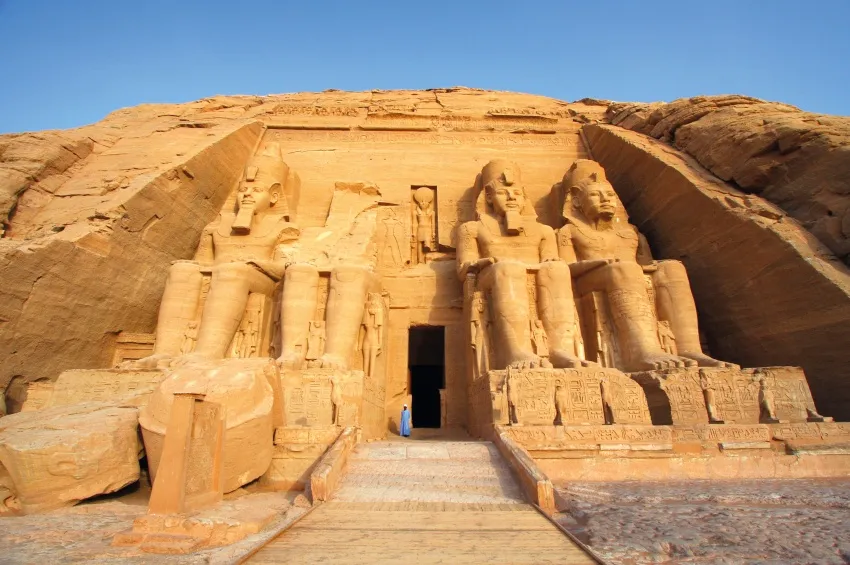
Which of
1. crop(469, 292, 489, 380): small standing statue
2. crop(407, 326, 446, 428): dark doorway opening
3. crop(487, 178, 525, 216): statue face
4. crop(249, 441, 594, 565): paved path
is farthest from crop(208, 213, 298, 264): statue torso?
crop(407, 326, 446, 428): dark doorway opening

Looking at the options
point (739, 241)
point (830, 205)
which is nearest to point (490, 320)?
point (739, 241)

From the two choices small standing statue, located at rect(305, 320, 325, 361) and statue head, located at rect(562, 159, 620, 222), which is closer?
small standing statue, located at rect(305, 320, 325, 361)

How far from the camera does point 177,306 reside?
5.62 m

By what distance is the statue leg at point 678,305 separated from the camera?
223 inches

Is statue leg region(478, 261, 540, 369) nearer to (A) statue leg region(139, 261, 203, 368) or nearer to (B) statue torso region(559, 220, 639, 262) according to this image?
(B) statue torso region(559, 220, 639, 262)

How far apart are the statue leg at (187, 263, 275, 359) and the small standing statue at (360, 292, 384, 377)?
139 cm

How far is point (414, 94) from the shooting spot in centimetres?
1003

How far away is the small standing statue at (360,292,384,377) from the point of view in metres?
5.86

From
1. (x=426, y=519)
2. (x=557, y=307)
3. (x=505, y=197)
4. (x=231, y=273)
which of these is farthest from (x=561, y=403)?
(x=231, y=273)

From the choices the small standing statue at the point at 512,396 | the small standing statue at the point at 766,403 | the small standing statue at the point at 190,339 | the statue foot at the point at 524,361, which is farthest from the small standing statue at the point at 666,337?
the small standing statue at the point at 190,339

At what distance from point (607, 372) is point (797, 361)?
248 centimetres

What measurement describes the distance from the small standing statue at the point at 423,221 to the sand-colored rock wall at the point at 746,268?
311cm

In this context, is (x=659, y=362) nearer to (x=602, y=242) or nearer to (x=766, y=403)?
(x=766, y=403)

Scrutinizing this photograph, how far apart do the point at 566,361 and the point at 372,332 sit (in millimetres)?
2274
